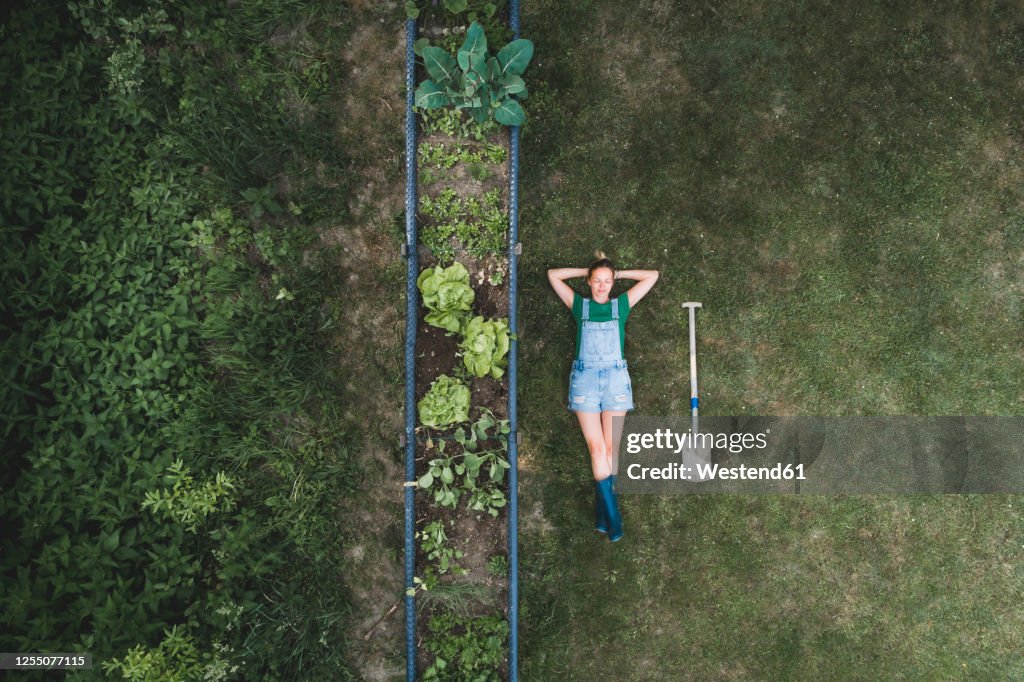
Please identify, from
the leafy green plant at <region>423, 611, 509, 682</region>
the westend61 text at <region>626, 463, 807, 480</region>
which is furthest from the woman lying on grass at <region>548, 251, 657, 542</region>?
the leafy green plant at <region>423, 611, 509, 682</region>

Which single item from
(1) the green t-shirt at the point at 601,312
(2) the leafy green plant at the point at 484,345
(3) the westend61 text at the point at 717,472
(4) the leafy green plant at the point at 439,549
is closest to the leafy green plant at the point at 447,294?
(2) the leafy green plant at the point at 484,345

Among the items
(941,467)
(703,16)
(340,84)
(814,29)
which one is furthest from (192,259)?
(941,467)

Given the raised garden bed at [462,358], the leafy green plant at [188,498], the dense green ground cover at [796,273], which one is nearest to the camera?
the leafy green plant at [188,498]

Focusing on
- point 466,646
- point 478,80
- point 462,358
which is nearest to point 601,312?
point 462,358

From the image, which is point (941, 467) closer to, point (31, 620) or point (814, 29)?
point (814, 29)

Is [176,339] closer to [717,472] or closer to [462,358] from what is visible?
[462,358]

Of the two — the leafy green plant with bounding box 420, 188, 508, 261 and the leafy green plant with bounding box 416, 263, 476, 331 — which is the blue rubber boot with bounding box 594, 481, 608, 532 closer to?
the leafy green plant with bounding box 416, 263, 476, 331

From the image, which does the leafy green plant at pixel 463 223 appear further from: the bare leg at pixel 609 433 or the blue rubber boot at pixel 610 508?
the blue rubber boot at pixel 610 508
